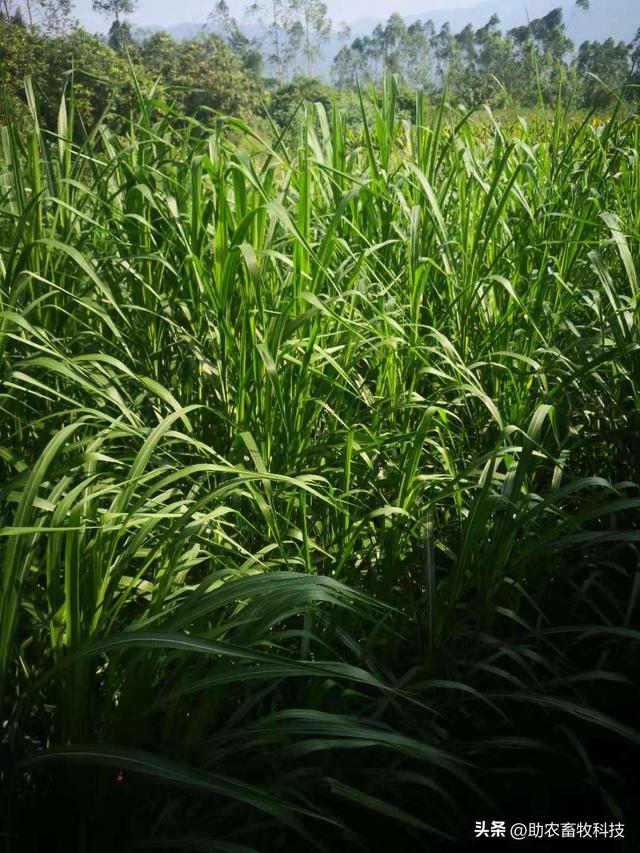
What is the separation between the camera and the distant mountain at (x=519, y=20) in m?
6.02

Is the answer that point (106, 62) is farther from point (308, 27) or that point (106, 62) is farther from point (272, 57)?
point (308, 27)

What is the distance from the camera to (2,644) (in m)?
0.69

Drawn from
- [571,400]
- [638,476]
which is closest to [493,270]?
[571,400]

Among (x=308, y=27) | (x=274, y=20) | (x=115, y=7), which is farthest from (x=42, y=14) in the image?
(x=308, y=27)

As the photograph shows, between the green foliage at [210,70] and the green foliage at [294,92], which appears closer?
the green foliage at [210,70]

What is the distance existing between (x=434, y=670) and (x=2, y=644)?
1.50 ft

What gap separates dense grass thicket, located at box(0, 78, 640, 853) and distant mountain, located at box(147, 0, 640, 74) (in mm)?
4951

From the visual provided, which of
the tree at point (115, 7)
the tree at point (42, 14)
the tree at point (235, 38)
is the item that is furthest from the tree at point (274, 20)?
the tree at point (42, 14)

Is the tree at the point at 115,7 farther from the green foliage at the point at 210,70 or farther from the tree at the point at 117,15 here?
the green foliage at the point at 210,70

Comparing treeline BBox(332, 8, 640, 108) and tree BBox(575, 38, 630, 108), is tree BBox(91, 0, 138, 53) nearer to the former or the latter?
treeline BBox(332, 8, 640, 108)

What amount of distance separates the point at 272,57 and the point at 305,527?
18.8ft

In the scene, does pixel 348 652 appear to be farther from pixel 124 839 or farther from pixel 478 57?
pixel 478 57

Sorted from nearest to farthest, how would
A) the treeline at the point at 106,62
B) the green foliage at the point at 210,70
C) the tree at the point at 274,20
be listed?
the treeline at the point at 106,62, the tree at the point at 274,20, the green foliage at the point at 210,70

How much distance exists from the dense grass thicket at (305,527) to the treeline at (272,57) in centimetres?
335
